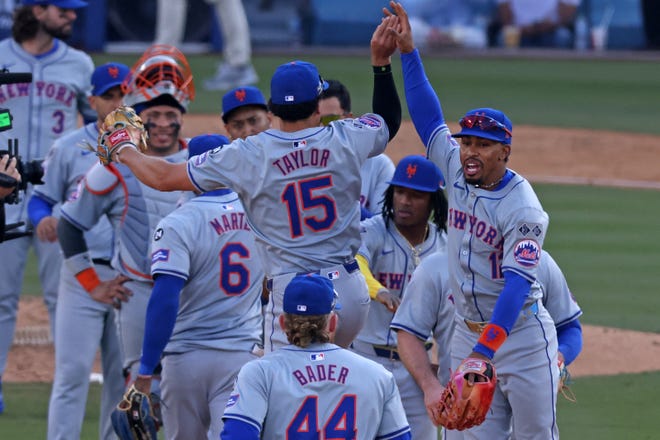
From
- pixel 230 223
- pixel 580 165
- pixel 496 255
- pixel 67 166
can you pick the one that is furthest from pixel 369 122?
pixel 580 165

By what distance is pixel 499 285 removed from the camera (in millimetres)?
Result: 5199

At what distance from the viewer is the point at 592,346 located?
9.02 m

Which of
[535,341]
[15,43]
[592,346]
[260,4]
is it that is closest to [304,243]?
[535,341]

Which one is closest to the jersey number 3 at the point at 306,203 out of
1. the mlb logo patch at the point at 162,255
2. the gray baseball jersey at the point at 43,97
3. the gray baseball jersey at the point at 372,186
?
the mlb logo patch at the point at 162,255

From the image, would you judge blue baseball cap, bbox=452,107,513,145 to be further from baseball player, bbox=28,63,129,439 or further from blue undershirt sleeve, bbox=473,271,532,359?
baseball player, bbox=28,63,129,439

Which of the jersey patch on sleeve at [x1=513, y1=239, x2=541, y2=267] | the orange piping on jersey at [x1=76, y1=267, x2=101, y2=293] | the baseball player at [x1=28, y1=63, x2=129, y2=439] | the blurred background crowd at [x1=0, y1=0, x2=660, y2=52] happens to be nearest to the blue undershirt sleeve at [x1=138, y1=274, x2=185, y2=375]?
the baseball player at [x1=28, y1=63, x2=129, y2=439]

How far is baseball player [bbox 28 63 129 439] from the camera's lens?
6.48 meters

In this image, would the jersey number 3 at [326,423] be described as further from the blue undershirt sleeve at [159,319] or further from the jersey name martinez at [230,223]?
the jersey name martinez at [230,223]

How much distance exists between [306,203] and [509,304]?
840mm

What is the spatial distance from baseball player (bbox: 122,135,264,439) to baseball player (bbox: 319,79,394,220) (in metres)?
0.98

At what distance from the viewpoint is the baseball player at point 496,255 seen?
5.04 metres

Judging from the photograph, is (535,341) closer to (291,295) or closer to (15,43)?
(291,295)

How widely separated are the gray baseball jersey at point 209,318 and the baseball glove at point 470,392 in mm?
1259

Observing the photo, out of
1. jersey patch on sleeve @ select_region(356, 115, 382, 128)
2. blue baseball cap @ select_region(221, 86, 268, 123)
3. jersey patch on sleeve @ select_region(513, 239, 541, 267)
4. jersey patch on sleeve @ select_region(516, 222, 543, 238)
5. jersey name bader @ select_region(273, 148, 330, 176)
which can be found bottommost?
jersey patch on sleeve @ select_region(513, 239, 541, 267)
